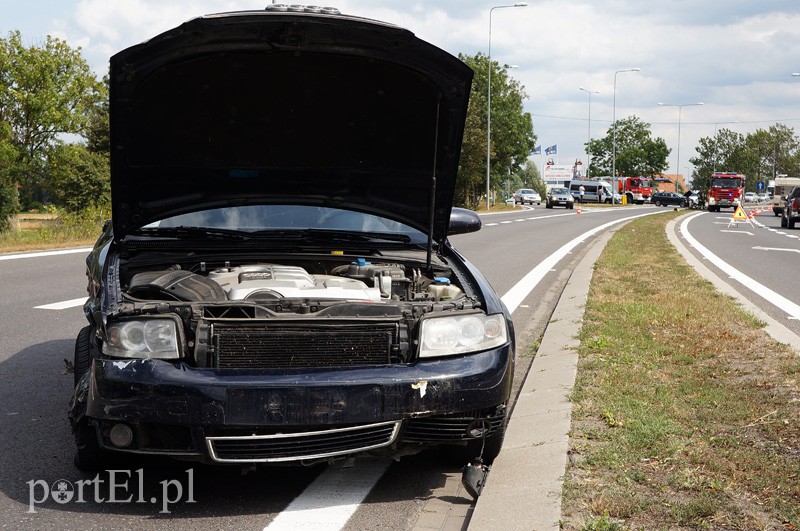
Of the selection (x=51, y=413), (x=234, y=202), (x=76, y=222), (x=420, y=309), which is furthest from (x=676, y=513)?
(x=76, y=222)

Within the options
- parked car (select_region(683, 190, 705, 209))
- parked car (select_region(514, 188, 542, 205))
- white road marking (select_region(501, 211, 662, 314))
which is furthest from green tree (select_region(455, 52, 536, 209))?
white road marking (select_region(501, 211, 662, 314))

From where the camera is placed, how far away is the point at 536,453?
4.36 metres

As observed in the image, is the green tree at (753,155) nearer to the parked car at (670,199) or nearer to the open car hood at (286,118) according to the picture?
the parked car at (670,199)

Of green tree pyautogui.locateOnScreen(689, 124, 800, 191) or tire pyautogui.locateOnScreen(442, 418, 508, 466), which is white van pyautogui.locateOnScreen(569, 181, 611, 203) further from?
tire pyautogui.locateOnScreen(442, 418, 508, 466)

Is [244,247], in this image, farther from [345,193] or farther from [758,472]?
[758,472]

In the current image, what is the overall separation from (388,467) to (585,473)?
0.99 metres

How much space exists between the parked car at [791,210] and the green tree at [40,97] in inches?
1593

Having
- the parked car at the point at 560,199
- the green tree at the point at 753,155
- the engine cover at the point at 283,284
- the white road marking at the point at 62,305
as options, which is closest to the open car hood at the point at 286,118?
the engine cover at the point at 283,284

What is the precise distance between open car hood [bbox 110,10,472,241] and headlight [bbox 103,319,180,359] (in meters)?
1.17

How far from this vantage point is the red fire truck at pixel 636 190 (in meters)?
91.7

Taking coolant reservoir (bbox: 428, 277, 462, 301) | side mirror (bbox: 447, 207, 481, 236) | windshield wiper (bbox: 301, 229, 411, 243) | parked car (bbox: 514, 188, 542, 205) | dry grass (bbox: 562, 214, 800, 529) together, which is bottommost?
parked car (bbox: 514, 188, 542, 205)

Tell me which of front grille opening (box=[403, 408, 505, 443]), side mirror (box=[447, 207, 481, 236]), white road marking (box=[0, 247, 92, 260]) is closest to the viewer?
front grille opening (box=[403, 408, 505, 443])

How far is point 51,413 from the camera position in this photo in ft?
17.3

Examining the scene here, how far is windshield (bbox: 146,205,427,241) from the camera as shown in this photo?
17.3ft
